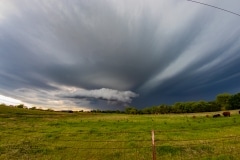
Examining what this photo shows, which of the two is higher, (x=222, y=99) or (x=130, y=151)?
(x=222, y=99)

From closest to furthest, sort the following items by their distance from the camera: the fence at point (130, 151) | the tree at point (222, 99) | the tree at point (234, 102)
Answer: the fence at point (130, 151), the tree at point (234, 102), the tree at point (222, 99)

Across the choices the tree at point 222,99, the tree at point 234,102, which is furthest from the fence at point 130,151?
the tree at point 222,99

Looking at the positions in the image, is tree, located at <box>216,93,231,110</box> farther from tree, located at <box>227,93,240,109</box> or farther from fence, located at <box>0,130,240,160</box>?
fence, located at <box>0,130,240,160</box>

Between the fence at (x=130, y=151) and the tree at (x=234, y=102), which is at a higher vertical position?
the tree at (x=234, y=102)

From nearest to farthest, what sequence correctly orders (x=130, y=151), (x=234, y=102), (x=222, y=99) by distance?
(x=130, y=151) → (x=234, y=102) → (x=222, y=99)

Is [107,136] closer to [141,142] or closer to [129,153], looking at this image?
[141,142]

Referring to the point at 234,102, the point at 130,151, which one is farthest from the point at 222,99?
the point at 130,151

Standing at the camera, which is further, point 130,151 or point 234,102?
point 234,102

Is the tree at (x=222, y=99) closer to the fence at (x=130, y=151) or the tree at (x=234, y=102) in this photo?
the tree at (x=234, y=102)

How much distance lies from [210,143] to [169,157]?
6023mm

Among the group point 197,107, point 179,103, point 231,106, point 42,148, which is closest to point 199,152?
point 42,148

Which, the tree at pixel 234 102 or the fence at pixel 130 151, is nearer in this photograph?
the fence at pixel 130 151

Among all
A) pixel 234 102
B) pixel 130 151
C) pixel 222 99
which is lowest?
pixel 130 151

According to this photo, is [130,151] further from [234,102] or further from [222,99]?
[222,99]
